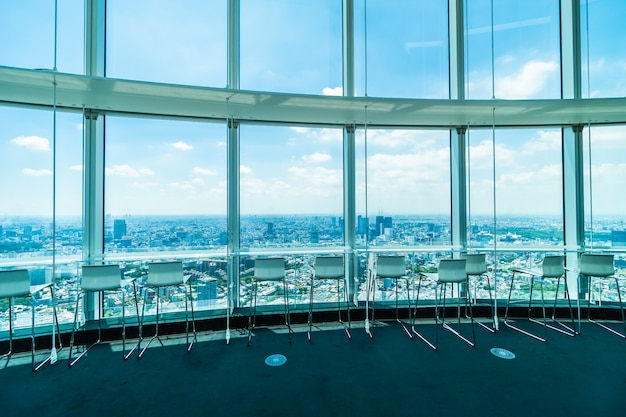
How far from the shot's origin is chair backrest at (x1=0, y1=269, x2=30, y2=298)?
2.67 m

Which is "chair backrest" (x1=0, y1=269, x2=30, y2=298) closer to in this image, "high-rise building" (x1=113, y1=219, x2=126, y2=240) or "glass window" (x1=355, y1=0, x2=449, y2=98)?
"high-rise building" (x1=113, y1=219, x2=126, y2=240)

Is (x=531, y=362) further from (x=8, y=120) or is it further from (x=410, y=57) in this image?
(x=8, y=120)

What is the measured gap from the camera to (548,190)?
461 cm

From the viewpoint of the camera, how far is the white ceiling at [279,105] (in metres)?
2.84

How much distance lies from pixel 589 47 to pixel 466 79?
6.45ft

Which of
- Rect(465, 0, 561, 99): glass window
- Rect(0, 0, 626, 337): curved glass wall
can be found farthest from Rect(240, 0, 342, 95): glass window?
Rect(465, 0, 561, 99): glass window

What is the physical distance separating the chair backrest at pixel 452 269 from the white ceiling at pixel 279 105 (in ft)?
6.34

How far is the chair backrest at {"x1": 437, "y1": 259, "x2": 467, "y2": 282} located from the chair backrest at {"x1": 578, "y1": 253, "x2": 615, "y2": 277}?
163 centimetres

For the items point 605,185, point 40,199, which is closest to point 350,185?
point 605,185

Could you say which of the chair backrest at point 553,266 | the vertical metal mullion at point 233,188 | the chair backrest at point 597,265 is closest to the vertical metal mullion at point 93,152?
the vertical metal mullion at point 233,188

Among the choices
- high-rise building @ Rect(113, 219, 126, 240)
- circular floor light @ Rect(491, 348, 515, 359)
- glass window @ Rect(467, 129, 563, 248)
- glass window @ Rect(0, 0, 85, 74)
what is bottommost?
circular floor light @ Rect(491, 348, 515, 359)

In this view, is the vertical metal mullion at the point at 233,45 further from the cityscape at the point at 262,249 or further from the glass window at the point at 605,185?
the glass window at the point at 605,185

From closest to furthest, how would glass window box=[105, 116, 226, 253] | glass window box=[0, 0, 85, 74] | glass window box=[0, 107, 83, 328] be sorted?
1. glass window box=[0, 107, 83, 328]
2. glass window box=[0, 0, 85, 74]
3. glass window box=[105, 116, 226, 253]

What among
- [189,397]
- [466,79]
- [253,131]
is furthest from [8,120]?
[466,79]
